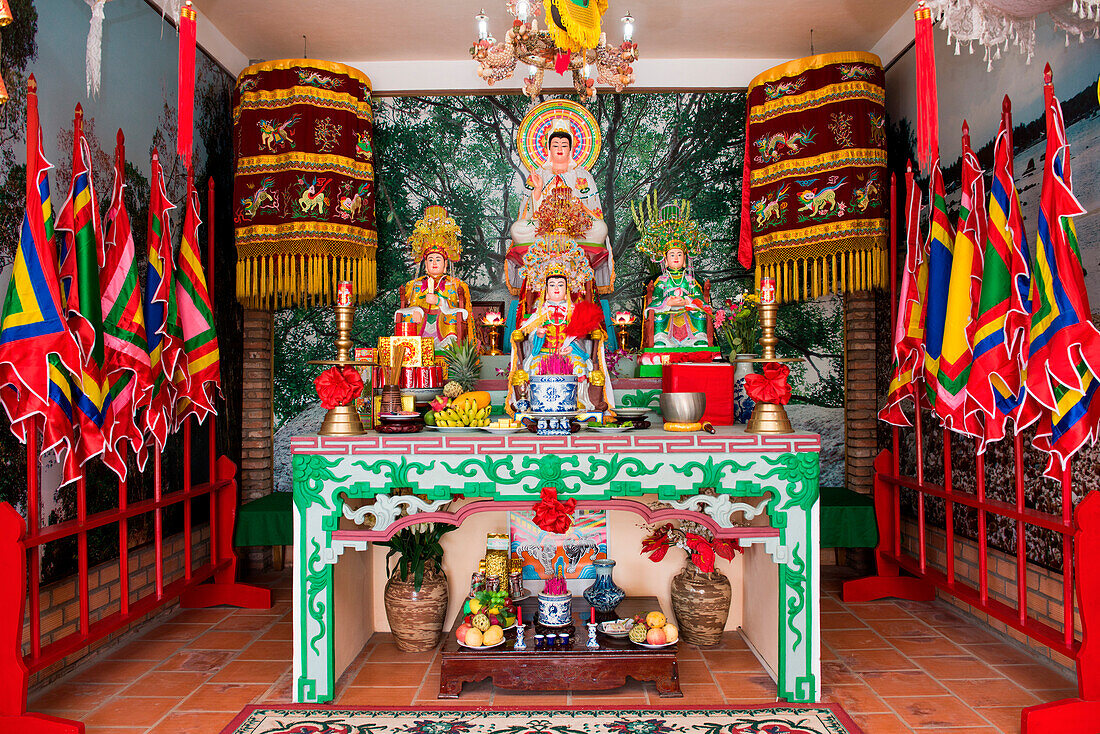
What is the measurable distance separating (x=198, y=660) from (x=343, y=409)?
1.77 meters

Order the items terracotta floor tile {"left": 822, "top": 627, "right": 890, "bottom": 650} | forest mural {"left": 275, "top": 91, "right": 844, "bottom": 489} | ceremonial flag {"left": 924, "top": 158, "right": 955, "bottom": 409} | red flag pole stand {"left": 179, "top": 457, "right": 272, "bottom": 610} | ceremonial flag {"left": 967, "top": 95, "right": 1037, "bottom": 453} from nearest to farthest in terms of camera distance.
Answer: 1. ceremonial flag {"left": 967, "top": 95, "right": 1037, "bottom": 453}
2. ceremonial flag {"left": 924, "top": 158, "right": 955, "bottom": 409}
3. terracotta floor tile {"left": 822, "top": 627, "right": 890, "bottom": 650}
4. red flag pole stand {"left": 179, "top": 457, "right": 272, "bottom": 610}
5. forest mural {"left": 275, "top": 91, "right": 844, "bottom": 489}

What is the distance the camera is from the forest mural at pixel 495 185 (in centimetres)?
605

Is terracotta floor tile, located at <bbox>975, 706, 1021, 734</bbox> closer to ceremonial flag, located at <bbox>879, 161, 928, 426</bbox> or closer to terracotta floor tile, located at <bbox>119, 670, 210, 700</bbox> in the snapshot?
ceremonial flag, located at <bbox>879, 161, 928, 426</bbox>

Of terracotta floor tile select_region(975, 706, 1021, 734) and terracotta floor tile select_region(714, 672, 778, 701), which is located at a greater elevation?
terracotta floor tile select_region(714, 672, 778, 701)

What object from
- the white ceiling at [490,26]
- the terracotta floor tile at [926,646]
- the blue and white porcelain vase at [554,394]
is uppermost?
the white ceiling at [490,26]

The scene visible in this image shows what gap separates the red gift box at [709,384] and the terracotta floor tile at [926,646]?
1621mm

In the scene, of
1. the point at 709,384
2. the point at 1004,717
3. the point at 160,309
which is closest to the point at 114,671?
the point at 160,309

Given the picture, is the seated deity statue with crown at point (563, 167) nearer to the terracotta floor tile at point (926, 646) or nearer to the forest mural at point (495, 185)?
the forest mural at point (495, 185)

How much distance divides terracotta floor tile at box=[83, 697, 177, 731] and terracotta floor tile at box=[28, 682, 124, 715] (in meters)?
0.08

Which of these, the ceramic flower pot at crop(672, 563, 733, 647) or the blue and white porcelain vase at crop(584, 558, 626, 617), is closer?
the blue and white porcelain vase at crop(584, 558, 626, 617)

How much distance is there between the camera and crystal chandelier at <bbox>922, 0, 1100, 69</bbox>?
11.5ft

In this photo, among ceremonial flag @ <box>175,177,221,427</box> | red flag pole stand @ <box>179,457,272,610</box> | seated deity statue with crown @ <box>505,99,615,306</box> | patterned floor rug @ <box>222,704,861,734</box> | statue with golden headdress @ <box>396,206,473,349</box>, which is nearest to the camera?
patterned floor rug @ <box>222,704,861,734</box>

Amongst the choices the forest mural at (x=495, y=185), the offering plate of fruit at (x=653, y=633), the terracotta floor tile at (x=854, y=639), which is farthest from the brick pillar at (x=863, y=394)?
the offering plate of fruit at (x=653, y=633)

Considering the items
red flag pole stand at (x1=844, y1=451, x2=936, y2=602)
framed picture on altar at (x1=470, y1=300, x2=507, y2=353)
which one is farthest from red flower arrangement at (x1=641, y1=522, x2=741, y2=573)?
framed picture on altar at (x1=470, y1=300, x2=507, y2=353)
